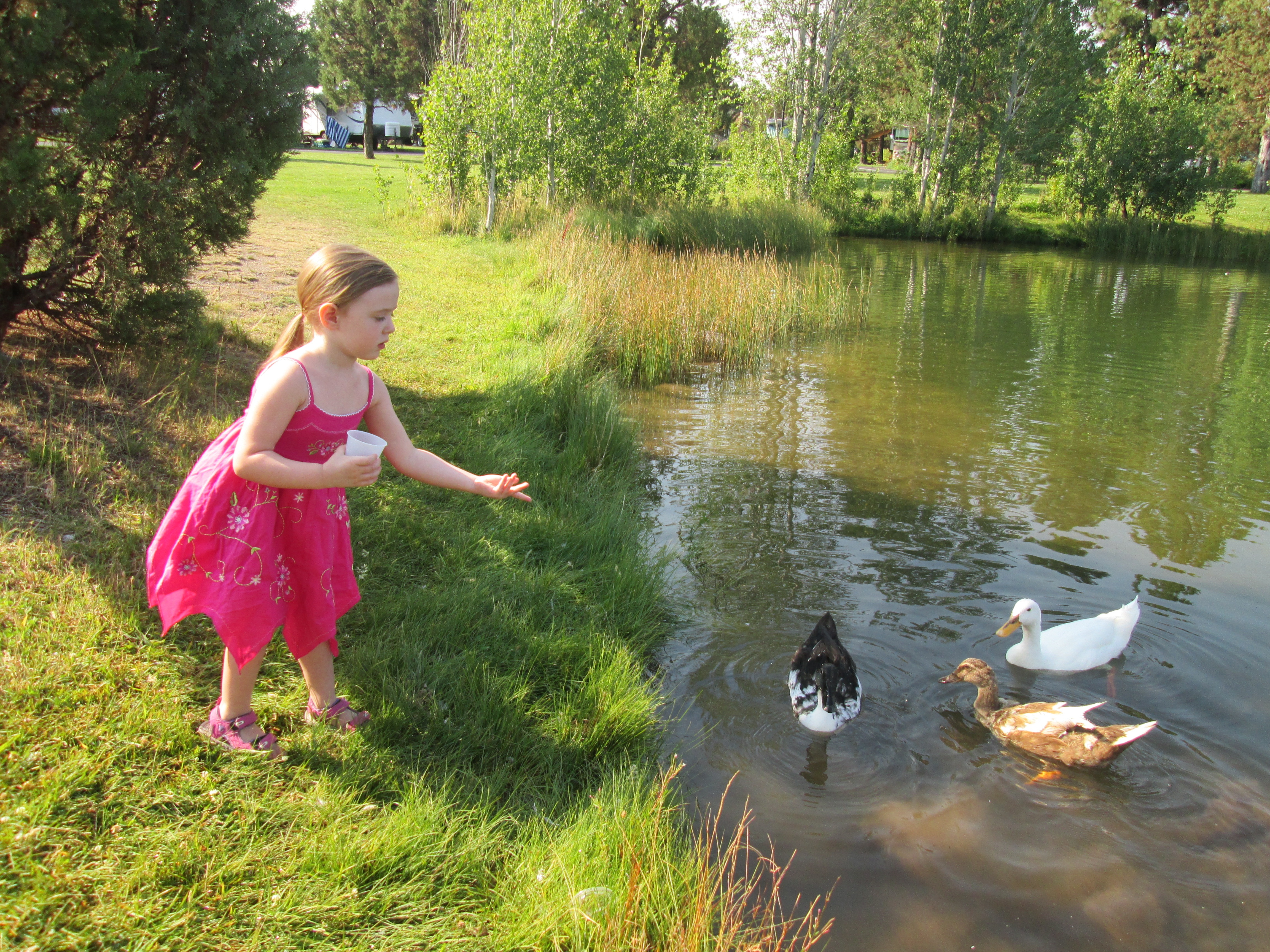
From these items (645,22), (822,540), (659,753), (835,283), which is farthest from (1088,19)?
(659,753)

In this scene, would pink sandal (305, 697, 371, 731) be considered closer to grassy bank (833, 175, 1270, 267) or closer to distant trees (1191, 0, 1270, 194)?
grassy bank (833, 175, 1270, 267)

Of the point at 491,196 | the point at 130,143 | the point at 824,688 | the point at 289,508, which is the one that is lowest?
the point at 824,688

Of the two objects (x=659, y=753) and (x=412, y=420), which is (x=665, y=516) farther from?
(x=659, y=753)

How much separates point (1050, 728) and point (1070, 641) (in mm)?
981

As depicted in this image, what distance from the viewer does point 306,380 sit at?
9.86ft

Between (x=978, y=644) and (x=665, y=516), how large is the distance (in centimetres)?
263

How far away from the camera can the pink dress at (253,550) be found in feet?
9.68

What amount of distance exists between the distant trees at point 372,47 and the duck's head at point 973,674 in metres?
50.1

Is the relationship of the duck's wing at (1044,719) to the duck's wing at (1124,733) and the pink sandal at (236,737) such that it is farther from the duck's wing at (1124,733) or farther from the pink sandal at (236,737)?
the pink sandal at (236,737)

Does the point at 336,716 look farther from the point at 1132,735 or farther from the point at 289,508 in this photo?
the point at 1132,735

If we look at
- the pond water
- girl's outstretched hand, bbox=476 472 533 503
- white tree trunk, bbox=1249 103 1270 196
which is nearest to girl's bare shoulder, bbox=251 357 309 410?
girl's outstretched hand, bbox=476 472 533 503

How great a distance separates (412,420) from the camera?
6742mm

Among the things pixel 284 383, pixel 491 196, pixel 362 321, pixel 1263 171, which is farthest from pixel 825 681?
pixel 1263 171

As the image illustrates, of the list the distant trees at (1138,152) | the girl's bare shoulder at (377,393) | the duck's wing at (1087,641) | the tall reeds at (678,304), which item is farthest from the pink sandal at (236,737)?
the distant trees at (1138,152)
